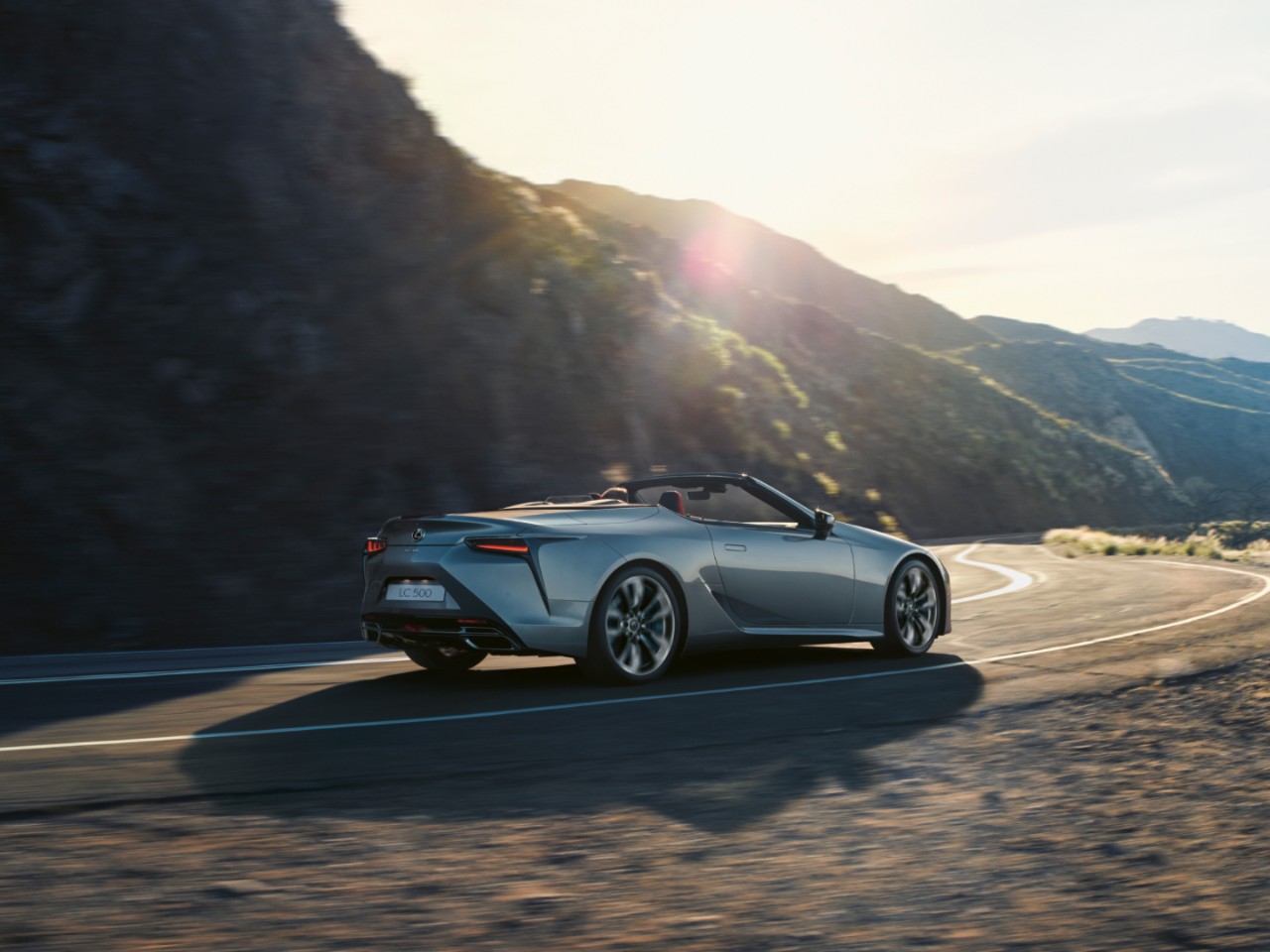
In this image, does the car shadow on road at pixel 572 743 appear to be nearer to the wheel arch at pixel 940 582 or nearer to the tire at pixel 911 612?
the tire at pixel 911 612

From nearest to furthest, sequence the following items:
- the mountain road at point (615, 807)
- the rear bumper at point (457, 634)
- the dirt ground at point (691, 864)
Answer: the dirt ground at point (691, 864), the mountain road at point (615, 807), the rear bumper at point (457, 634)

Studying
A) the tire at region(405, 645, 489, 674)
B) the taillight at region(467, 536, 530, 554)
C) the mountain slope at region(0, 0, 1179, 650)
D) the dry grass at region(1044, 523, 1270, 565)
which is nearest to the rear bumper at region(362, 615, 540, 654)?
the taillight at region(467, 536, 530, 554)

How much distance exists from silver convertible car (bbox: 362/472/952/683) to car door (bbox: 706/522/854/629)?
1 cm

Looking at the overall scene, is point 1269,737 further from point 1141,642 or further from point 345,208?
point 345,208

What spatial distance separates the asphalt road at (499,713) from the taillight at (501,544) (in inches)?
33.9

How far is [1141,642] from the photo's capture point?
10344mm

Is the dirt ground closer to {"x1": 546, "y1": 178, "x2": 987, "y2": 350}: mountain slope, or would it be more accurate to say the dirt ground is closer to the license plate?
the license plate

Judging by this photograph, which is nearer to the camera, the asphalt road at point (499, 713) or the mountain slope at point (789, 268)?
the asphalt road at point (499, 713)

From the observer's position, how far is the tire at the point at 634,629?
26.7ft

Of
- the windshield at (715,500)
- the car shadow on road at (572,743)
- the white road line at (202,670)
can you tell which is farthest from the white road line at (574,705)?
the white road line at (202,670)

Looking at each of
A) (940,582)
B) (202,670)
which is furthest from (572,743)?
(940,582)

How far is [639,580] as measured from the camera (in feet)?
27.5

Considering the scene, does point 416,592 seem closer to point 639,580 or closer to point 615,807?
point 639,580

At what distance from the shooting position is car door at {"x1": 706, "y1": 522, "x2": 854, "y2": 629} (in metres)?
8.96
